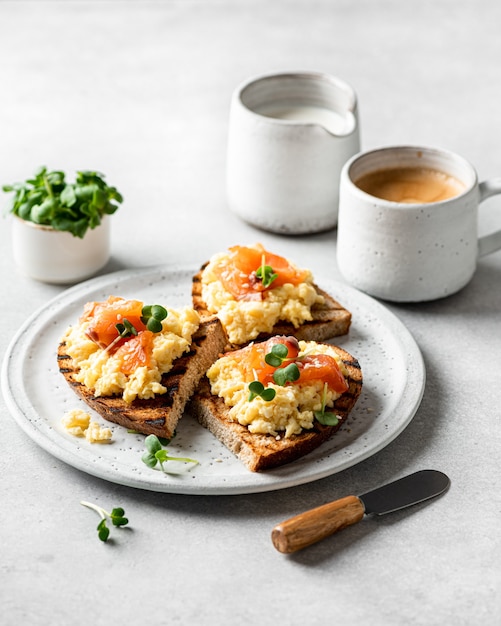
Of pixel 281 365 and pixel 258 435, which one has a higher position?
pixel 281 365

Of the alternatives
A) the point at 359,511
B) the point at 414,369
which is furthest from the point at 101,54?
the point at 359,511

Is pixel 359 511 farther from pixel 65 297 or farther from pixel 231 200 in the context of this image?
pixel 231 200

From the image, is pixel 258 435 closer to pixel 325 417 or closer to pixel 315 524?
pixel 325 417

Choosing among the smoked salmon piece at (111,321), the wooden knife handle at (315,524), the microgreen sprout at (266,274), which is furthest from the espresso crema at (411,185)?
the wooden knife handle at (315,524)

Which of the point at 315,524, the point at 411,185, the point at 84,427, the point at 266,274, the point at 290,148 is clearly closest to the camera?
the point at 315,524

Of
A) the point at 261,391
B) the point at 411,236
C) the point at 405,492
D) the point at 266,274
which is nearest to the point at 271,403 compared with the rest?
the point at 261,391

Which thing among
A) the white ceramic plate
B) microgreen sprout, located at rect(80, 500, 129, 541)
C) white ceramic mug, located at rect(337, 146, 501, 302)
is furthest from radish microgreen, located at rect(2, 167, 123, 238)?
microgreen sprout, located at rect(80, 500, 129, 541)

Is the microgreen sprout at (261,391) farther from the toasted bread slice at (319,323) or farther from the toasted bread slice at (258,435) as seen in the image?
the toasted bread slice at (319,323)

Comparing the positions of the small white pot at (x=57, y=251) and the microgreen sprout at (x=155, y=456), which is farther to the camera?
the small white pot at (x=57, y=251)
